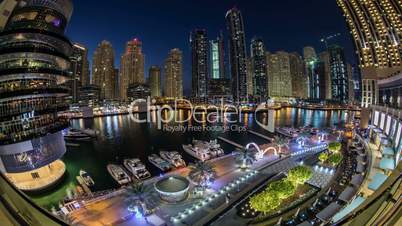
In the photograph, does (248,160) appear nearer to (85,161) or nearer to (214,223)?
(214,223)

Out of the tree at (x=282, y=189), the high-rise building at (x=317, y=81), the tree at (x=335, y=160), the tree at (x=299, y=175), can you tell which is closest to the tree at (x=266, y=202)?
the tree at (x=282, y=189)

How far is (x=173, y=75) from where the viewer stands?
18938cm

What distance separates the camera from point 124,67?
18975cm

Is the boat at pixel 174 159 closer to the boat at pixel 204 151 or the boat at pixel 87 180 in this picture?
the boat at pixel 204 151

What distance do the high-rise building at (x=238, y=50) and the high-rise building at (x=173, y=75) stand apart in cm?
5280

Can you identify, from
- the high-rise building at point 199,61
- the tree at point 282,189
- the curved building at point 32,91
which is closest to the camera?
the tree at point 282,189

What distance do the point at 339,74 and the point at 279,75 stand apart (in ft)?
152

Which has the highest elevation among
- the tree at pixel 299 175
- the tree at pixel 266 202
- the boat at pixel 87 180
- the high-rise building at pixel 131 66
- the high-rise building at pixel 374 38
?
the high-rise building at pixel 131 66

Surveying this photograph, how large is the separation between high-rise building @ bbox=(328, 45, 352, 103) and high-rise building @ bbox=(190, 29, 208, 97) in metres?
85.4

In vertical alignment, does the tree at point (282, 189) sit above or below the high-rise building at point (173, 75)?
below

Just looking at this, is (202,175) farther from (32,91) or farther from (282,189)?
(32,91)

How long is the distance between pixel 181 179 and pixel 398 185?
17.8 m

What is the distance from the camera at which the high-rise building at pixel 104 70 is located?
17225cm

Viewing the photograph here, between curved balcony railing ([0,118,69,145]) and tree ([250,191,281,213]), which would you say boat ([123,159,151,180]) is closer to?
curved balcony railing ([0,118,69,145])
